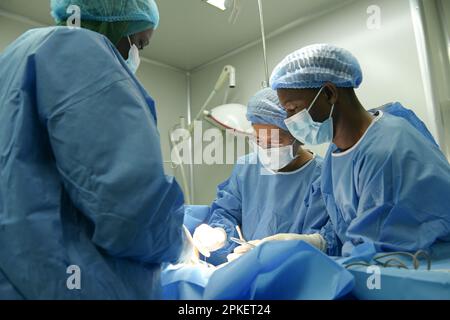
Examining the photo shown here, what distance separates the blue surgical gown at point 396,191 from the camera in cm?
93

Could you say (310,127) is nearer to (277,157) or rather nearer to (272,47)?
(277,157)

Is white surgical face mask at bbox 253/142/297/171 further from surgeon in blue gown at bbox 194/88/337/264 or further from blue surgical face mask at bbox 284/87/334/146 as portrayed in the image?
blue surgical face mask at bbox 284/87/334/146

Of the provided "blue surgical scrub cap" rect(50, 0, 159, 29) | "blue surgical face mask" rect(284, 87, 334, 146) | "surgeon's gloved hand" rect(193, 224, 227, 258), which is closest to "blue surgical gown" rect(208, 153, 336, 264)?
"surgeon's gloved hand" rect(193, 224, 227, 258)

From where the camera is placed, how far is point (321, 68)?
1229mm

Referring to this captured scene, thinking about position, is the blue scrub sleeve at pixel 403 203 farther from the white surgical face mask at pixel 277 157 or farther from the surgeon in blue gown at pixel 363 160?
the white surgical face mask at pixel 277 157

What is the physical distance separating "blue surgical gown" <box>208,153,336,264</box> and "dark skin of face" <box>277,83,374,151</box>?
0.90 ft

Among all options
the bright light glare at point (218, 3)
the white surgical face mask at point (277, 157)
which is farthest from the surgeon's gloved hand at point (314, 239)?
the bright light glare at point (218, 3)

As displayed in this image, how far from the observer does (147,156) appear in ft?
2.10

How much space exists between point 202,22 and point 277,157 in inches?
38.2

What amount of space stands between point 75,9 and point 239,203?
1128mm

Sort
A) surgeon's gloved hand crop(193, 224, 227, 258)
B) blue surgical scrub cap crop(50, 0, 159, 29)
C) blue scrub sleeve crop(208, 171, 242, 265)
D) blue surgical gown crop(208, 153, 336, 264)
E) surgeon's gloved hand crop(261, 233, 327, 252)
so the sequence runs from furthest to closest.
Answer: blue scrub sleeve crop(208, 171, 242, 265), blue surgical gown crop(208, 153, 336, 264), surgeon's gloved hand crop(193, 224, 227, 258), surgeon's gloved hand crop(261, 233, 327, 252), blue surgical scrub cap crop(50, 0, 159, 29)

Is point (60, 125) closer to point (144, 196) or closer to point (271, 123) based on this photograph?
point (144, 196)

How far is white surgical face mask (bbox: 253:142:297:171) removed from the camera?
1.60 m

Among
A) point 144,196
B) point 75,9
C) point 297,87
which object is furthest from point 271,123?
point 144,196
